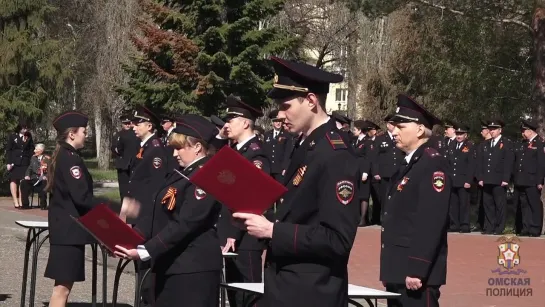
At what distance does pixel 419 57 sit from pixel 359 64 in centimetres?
723

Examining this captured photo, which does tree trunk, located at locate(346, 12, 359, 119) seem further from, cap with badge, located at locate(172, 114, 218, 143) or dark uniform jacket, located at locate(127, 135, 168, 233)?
cap with badge, located at locate(172, 114, 218, 143)

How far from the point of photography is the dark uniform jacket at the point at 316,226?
4570mm

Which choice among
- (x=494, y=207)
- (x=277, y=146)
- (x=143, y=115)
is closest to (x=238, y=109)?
(x=143, y=115)

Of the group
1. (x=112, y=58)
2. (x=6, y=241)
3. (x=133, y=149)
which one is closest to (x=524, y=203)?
(x=133, y=149)

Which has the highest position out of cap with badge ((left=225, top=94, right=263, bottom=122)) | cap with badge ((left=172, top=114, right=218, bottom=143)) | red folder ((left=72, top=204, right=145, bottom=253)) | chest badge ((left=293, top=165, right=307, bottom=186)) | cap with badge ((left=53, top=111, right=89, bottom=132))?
cap with badge ((left=225, top=94, right=263, bottom=122))

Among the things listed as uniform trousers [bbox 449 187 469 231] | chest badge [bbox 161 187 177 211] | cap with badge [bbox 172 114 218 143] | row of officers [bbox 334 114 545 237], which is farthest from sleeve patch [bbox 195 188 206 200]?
uniform trousers [bbox 449 187 469 231]

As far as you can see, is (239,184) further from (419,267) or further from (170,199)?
(419,267)

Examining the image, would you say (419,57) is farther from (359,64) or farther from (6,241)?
(6,241)

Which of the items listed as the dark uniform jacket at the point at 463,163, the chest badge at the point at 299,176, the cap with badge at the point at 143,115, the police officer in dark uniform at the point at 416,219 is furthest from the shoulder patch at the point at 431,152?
the dark uniform jacket at the point at 463,163

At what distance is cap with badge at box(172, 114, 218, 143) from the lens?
6312mm

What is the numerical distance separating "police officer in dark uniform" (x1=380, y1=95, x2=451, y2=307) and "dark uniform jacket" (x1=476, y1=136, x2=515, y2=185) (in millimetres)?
11799

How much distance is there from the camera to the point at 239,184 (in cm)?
466

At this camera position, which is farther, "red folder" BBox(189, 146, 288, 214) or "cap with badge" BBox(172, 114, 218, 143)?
"cap with badge" BBox(172, 114, 218, 143)

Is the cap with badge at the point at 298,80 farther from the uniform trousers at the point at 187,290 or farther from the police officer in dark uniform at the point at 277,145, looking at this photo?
the police officer in dark uniform at the point at 277,145
